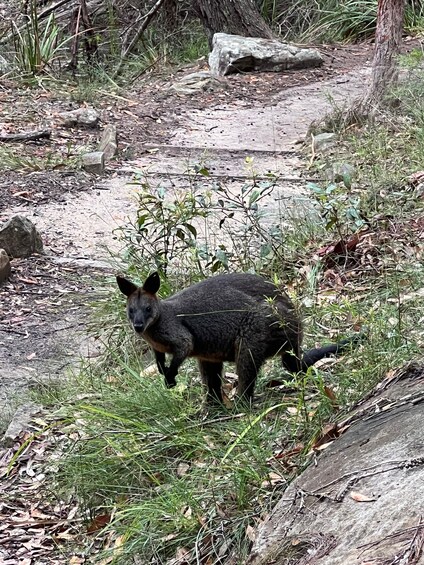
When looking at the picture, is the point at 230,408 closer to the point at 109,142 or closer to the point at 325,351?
the point at 325,351

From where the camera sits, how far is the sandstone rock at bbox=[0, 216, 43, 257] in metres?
8.82

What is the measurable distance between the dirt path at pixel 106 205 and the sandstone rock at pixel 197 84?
1.95ft

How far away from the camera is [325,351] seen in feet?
17.5

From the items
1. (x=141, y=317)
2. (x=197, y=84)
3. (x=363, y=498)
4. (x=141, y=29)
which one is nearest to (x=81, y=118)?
(x=197, y=84)

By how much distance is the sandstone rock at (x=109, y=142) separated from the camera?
11.7m

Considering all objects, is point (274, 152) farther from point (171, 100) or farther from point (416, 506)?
point (416, 506)

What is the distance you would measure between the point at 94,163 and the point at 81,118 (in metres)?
2.02

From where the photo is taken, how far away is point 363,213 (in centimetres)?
770

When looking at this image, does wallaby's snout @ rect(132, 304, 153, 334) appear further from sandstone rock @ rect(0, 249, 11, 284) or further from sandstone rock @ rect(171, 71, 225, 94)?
sandstone rock @ rect(171, 71, 225, 94)

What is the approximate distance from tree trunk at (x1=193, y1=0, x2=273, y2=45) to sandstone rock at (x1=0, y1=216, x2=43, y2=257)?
830 centimetres

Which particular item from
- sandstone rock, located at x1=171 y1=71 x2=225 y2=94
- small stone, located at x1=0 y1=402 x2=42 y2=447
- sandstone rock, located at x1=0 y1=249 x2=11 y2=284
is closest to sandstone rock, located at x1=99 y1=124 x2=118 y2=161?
sandstone rock, located at x1=171 y1=71 x2=225 y2=94

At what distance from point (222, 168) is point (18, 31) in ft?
19.5

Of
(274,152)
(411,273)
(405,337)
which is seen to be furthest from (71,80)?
(405,337)

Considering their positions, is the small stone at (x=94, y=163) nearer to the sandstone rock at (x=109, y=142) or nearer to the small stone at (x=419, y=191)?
the sandstone rock at (x=109, y=142)
